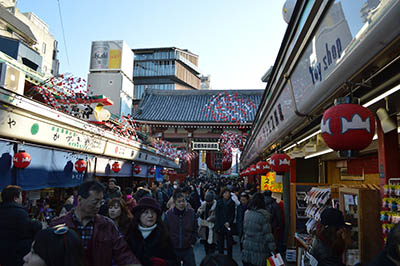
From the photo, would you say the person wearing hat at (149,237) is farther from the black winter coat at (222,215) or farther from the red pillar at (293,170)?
the red pillar at (293,170)

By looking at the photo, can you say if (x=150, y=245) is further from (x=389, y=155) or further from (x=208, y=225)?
(x=208, y=225)

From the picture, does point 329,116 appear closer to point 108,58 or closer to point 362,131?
point 362,131

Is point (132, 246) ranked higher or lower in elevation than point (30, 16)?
lower

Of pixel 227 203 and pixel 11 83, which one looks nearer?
pixel 11 83

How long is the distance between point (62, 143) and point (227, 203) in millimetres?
4823

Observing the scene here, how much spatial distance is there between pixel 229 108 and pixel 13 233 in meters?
23.2

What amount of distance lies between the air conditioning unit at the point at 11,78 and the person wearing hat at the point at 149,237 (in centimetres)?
400

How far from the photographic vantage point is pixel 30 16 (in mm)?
31484

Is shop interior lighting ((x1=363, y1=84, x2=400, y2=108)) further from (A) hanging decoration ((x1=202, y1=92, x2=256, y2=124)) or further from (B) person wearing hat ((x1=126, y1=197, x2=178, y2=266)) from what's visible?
(A) hanging decoration ((x1=202, y1=92, x2=256, y2=124))

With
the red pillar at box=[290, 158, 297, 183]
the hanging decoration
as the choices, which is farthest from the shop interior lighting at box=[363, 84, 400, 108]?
the hanging decoration

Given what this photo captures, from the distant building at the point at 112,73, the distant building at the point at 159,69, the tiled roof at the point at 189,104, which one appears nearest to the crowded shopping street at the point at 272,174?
the tiled roof at the point at 189,104

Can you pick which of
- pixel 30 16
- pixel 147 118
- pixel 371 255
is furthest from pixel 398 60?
pixel 30 16

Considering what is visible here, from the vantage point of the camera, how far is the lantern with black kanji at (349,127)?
Answer: 226cm

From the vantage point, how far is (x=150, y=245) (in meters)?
3.15
